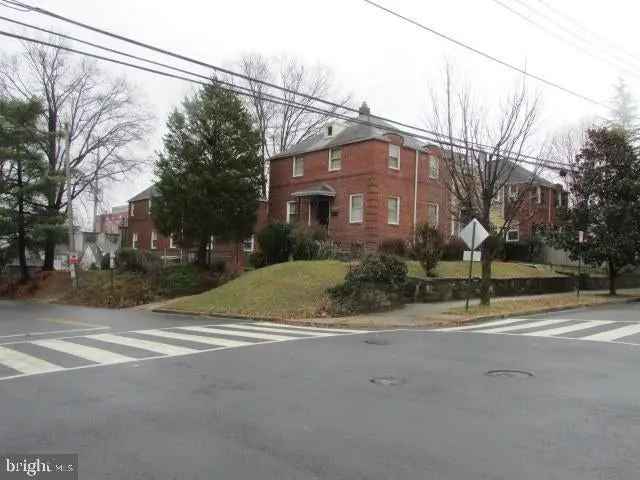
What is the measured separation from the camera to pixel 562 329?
569 inches

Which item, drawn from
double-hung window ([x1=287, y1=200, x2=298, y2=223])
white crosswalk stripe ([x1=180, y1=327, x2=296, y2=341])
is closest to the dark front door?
double-hung window ([x1=287, y1=200, x2=298, y2=223])

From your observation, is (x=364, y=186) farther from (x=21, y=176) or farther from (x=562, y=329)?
(x=21, y=176)

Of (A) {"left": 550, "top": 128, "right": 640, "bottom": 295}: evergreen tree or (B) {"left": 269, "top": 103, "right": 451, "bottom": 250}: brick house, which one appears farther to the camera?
(B) {"left": 269, "top": 103, "right": 451, "bottom": 250}: brick house

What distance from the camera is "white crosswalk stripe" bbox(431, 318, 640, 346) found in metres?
13.0

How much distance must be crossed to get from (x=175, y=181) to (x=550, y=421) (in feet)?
86.2

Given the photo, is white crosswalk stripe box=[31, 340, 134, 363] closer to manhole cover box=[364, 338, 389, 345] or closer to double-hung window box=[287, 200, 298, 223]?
manhole cover box=[364, 338, 389, 345]

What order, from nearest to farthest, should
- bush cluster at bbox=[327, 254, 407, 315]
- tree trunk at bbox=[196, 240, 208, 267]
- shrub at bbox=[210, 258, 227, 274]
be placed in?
1. bush cluster at bbox=[327, 254, 407, 315]
2. shrub at bbox=[210, 258, 227, 274]
3. tree trunk at bbox=[196, 240, 208, 267]

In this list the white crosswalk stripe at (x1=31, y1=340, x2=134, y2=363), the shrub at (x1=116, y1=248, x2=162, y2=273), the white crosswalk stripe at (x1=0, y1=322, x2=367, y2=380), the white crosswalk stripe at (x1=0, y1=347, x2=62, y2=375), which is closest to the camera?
the white crosswalk stripe at (x1=0, y1=347, x2=62, y2=375)

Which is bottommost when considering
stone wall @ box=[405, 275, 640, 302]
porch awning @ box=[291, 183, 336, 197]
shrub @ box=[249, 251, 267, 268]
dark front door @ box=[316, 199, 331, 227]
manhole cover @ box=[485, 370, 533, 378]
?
manhole cover @ box=[485, 370, 533, 378]

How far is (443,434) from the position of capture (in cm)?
562

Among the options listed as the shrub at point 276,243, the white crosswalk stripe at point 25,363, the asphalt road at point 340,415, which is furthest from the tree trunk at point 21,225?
the asphalt road at point 340,415

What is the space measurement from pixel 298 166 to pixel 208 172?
8.06 metres

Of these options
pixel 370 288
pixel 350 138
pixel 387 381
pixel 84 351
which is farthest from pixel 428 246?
pixel 387 381

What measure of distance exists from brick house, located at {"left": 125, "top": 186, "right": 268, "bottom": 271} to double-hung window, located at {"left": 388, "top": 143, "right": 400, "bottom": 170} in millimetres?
8693
